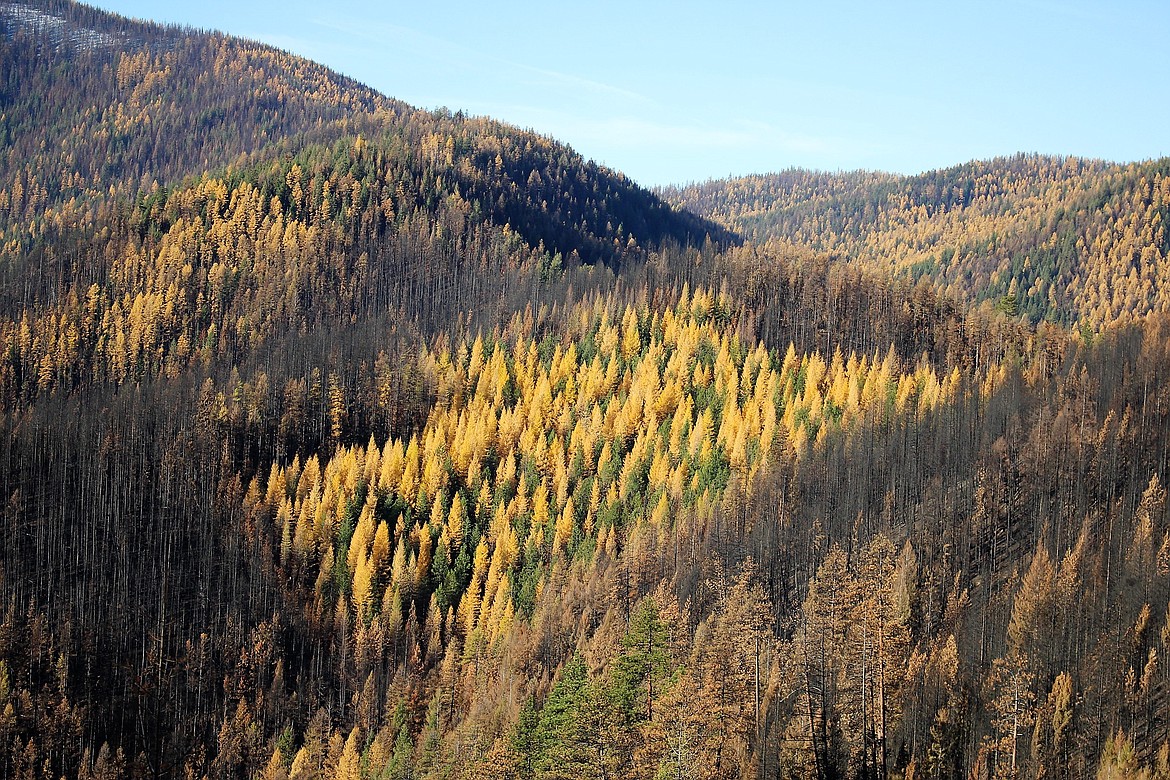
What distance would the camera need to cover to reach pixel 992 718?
66750 mm

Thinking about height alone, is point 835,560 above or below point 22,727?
above

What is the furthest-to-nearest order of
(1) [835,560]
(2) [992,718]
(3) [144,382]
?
(3) [144,382] < (1) [835,560] < (2) [992,718]

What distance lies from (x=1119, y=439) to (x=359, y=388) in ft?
346

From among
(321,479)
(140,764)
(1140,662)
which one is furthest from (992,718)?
(321,479)

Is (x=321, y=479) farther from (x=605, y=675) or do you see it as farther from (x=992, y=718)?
(x=992, y=718)

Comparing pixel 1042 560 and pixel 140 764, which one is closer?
pixel 1042 560

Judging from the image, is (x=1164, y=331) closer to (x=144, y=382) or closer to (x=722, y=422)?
(x=722, y=422)

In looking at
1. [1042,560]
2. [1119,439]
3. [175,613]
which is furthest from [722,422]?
[175,613]

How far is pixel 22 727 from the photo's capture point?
100 metres

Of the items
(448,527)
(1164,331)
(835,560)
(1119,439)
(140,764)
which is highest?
(1164,331)

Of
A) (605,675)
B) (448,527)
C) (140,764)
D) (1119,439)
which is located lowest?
(140,764)

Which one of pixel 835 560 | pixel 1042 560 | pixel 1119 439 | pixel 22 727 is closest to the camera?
pixel 835 560

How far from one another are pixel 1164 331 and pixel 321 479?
382 ft

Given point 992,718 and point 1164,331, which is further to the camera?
point 1164,331
